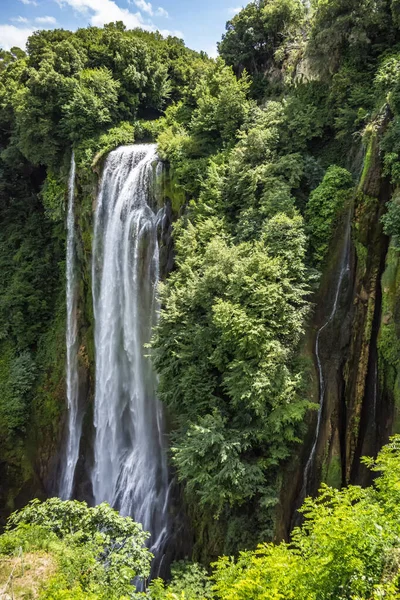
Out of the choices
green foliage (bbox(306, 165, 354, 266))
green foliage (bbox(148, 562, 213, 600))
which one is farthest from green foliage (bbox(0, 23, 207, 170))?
green foliage (bbox(148, 562, 213, 600))

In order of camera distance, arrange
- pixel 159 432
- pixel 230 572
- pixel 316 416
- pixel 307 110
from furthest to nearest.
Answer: pixel 159 432
pixel 307 110
pixel 316 416
pixel 230 572

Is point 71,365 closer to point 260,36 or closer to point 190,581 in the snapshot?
point 190,581

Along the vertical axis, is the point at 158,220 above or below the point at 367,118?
below

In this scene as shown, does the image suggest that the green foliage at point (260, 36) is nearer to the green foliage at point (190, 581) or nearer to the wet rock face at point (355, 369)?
the wet rock face at point (355, 369)

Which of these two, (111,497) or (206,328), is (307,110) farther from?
(111,497)

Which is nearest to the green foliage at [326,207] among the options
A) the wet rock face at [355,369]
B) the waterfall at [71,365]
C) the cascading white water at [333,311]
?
the cascading white water at [333,311]

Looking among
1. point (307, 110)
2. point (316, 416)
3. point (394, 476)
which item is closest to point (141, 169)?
point (307, 110)

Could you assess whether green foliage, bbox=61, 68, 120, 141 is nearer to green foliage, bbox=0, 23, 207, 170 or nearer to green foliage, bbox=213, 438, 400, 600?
green foliage, bbox=0, 23, 207, 170

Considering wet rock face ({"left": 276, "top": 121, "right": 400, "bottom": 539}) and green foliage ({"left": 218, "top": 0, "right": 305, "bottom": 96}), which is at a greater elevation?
green foliage ({"left": 218, "top": 0, "right": 305, "bottom": 96})
